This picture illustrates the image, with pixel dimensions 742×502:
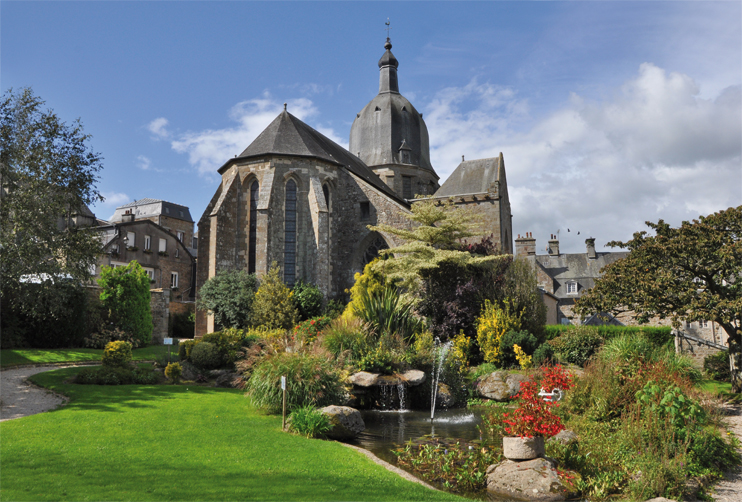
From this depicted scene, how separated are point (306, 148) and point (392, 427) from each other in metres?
19.0

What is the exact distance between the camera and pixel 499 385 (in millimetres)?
14766

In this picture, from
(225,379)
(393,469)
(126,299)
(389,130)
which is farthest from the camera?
(389,130)

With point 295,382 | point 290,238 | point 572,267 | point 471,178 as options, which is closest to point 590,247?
point 572,267

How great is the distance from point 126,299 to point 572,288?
1336 inches

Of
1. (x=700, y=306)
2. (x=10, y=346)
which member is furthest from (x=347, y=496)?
(x=10, y=346)

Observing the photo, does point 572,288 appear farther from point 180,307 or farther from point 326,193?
point 180,307

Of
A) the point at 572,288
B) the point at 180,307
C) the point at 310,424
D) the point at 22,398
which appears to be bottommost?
the point at 310,424

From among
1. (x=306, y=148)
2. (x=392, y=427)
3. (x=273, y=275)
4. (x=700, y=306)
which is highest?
(x=306, y=148)

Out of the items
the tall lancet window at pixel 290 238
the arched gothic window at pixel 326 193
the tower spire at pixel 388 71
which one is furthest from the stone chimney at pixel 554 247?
the tall lancet window at pixel 290 238

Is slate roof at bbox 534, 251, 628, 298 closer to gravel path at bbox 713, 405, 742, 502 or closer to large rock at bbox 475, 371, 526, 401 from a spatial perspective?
large rock at bbox 475, 371, 526, 401

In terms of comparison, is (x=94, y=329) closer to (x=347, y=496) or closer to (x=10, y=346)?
Result: (x=10, y=346)

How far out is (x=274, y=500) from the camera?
5340mm

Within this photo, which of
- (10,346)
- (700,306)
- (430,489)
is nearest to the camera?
(430,489)

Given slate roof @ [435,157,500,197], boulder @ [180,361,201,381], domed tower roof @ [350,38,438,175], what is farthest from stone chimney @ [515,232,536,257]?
boulder @ [180,361,201,381]
